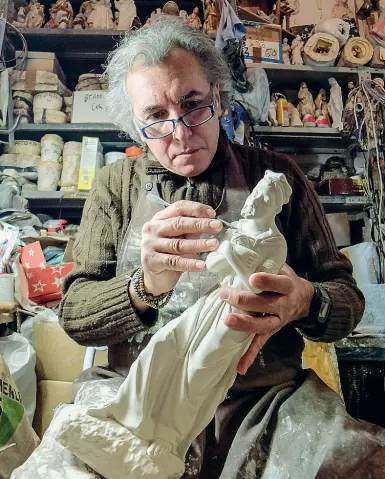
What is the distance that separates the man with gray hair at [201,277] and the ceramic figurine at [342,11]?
2.88 metres

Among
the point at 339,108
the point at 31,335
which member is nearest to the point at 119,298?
the point at 31,335

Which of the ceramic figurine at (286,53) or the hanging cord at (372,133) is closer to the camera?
the hanging cord at (372,133)

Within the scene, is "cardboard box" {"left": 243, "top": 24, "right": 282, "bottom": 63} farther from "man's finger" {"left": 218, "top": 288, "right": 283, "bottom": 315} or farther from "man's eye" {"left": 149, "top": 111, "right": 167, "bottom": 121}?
"man's finger" {"left": 218, "top": 288, "right": 283, "bottom": 315}

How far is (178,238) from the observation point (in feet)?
2.70

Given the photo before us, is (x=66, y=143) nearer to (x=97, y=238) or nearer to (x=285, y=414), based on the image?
(x=97, y=238)

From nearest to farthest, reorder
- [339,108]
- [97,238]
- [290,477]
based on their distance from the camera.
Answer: [290,477] < [97,238] < [339,108]

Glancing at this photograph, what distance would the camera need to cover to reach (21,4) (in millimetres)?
3199

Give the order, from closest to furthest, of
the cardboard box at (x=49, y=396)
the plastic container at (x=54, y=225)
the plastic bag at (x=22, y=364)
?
the plastic bag at (x=22, y=364) < the cardboard box at (x=49, y=396) < the plastic container at (x=54, y=225)

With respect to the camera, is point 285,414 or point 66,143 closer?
point 285,414

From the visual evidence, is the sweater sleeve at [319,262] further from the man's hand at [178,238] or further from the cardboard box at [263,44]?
the cardboard box at [263,44]

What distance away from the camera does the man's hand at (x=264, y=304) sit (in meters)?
0.75

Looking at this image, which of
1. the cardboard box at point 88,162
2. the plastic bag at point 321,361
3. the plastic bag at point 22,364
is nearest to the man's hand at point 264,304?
the plastic bag at point 321,361

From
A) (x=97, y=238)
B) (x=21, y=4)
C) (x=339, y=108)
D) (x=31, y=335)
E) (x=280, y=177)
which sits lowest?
(x=31, y=335)

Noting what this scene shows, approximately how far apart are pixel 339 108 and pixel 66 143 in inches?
77.7
